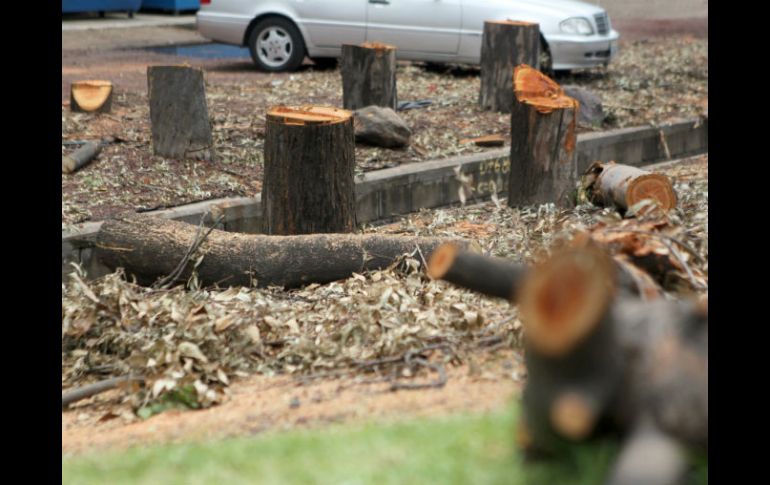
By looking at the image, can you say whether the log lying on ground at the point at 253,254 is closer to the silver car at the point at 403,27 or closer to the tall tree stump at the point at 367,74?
the tall tree stump at the point at 367,74

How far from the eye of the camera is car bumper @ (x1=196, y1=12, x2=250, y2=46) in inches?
628

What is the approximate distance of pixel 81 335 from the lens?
6.00m

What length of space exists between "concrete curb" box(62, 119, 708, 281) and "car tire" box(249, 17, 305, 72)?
5.48 meters

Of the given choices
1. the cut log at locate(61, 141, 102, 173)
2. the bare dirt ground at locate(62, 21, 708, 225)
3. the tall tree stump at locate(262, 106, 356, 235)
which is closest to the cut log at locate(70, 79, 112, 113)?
the bare dirt ground at locate(62, 21, 708, 225)

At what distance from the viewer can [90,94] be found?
11570 millimetres

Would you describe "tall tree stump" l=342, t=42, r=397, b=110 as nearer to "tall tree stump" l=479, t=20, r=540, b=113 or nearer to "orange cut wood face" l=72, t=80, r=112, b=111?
"tall tree stump" l=479, t=20, r=540, b=113

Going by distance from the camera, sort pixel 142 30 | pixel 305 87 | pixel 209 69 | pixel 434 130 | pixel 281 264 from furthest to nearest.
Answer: pixel 142 30
pixel 209 69
pixel 305 87
pixel 434 130
pixel 281 264

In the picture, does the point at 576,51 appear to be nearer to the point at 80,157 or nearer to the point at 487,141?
the point at 487,141

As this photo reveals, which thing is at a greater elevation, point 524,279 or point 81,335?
point 524,279

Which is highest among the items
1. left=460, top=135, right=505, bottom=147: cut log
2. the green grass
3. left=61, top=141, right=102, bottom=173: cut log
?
left=460, top=135, right=505, bottom=147: cut log

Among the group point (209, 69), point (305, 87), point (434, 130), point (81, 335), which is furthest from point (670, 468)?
point (209, 69)

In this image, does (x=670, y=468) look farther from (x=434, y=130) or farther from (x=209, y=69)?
(x=209, y=69)

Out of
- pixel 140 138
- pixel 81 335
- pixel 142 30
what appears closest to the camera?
pixel 81 335

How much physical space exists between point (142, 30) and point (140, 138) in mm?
12098
